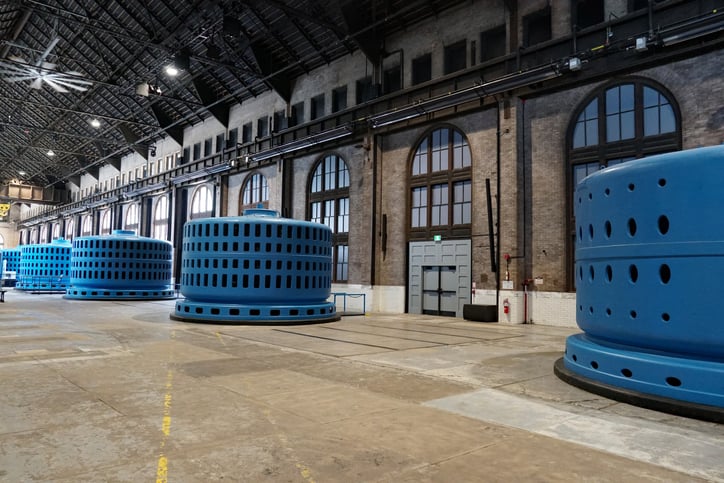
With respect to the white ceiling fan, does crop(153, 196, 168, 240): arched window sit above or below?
below

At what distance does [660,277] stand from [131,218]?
49.0 m

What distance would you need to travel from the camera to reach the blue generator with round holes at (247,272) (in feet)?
51.5

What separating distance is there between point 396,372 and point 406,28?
18.4 metres

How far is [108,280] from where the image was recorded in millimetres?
25719

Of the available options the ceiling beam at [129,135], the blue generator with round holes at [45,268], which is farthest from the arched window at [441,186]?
the ceiling beam at [129,135]

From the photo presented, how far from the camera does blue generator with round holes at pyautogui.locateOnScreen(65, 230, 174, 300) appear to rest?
25.7 metres

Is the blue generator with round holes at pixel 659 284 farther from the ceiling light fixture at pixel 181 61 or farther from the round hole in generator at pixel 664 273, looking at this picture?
the ceiling light fixture at pixel 181 61

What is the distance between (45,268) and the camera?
3391 centimetres

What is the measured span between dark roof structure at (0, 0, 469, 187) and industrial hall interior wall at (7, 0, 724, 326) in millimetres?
1350

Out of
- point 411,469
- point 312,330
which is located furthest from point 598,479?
point 312,330

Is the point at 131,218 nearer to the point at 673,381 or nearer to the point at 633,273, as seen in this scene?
the point at 633,273

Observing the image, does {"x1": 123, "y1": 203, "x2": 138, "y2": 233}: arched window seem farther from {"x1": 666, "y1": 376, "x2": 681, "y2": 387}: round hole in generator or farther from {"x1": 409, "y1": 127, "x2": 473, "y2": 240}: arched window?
{"x1": 666, "y1": 376, "x2": 681, "y2": 387}: round hole in generator

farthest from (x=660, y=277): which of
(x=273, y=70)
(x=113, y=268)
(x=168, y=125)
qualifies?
(x=168, y=125)

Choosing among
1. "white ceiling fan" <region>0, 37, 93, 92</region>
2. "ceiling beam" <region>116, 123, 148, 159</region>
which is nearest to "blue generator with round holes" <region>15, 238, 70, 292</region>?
"ceiling beam" <region>116, 123, 148, 159</region>
